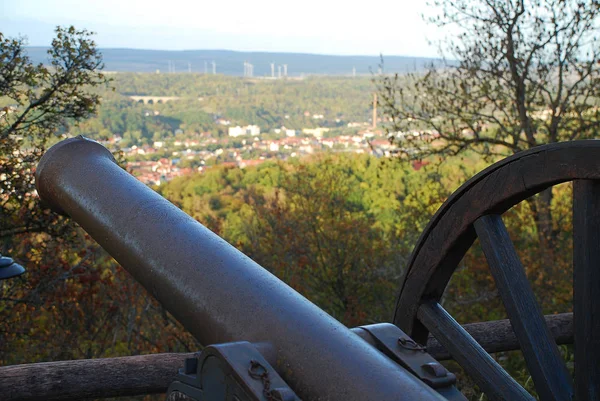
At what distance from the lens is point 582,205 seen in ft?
7.04

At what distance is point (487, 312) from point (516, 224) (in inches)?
59.1

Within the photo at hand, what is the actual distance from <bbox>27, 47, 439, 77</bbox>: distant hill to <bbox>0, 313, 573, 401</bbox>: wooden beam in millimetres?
33349

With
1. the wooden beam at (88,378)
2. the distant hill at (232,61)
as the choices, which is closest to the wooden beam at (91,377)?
the wooden beam at (88,378)

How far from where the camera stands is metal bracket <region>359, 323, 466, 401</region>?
1.81 metres

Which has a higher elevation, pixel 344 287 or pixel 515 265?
pixel 515 265

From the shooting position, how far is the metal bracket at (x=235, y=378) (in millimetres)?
1591

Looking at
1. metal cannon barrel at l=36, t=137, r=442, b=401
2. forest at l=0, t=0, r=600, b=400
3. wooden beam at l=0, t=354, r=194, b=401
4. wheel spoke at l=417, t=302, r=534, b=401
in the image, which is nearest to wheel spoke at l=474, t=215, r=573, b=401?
wheel spoke at l=417, t=302, r=534, b=401

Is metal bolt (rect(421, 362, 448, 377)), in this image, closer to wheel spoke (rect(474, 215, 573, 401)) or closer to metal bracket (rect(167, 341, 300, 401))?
metal bracket (rect(167, 341, 300, 401))

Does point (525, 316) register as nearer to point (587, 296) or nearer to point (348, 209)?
point (587, 296)

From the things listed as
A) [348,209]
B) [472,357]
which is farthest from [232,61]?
[472,357]

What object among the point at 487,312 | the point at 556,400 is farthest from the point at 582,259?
the point at 487,312

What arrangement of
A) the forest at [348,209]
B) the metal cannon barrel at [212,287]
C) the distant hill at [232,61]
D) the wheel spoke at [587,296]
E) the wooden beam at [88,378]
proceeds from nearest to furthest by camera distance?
the metal cannon barrel at [212,287]
the wheel spoke at [587,296]
the wooden beam at [88,378]
the forest at [348,209]
the distant hill at [232,61]

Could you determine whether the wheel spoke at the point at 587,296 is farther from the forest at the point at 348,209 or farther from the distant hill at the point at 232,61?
the distant hill at the point at 232,61

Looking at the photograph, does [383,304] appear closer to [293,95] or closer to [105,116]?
[105,116]
